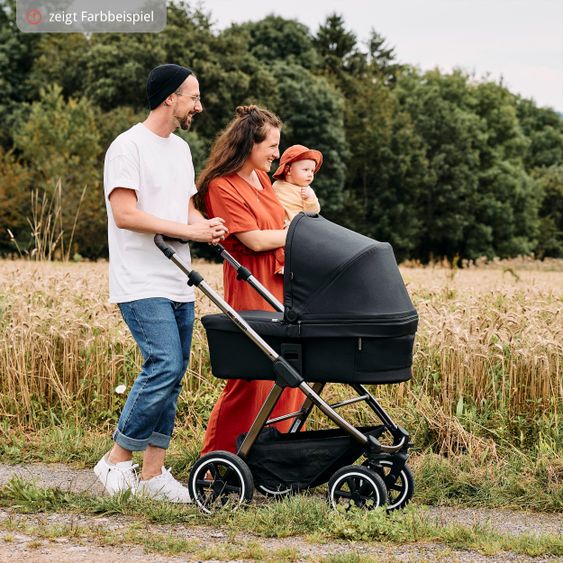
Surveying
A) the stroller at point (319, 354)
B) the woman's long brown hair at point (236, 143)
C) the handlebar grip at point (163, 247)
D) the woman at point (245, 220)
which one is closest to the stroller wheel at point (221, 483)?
the stroller at point (319, 354)

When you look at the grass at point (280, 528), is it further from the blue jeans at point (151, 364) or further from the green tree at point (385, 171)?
the green tree at point (385, 171)

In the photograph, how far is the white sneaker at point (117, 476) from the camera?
503cm

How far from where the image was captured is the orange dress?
17.1 ft

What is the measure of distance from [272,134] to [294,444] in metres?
1.67

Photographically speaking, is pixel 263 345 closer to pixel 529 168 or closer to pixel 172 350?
pixel 172 350

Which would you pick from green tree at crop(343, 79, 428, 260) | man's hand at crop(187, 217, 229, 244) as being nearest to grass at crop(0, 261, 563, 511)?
man's hand at crop(187, 217, 229, 244)

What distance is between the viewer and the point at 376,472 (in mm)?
4746

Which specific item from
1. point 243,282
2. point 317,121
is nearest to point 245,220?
point 243,282

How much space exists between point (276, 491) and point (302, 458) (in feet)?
0.83

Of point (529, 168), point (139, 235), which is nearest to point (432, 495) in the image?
point (139, 235)

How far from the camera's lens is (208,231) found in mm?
4785

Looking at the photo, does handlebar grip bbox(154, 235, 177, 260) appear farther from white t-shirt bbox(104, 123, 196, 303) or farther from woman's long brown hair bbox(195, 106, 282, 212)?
woman's long brown hair bbox(195, 106, 282, 212)

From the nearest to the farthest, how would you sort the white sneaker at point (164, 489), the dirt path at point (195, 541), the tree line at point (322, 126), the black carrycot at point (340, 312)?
the dirt path at point (195, 541)
the black carrycot at point (340, 312)
the white sneaker at point (164, 489)
the tree line at point (322, 126)

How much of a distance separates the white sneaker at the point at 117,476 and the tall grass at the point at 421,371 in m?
1.33
